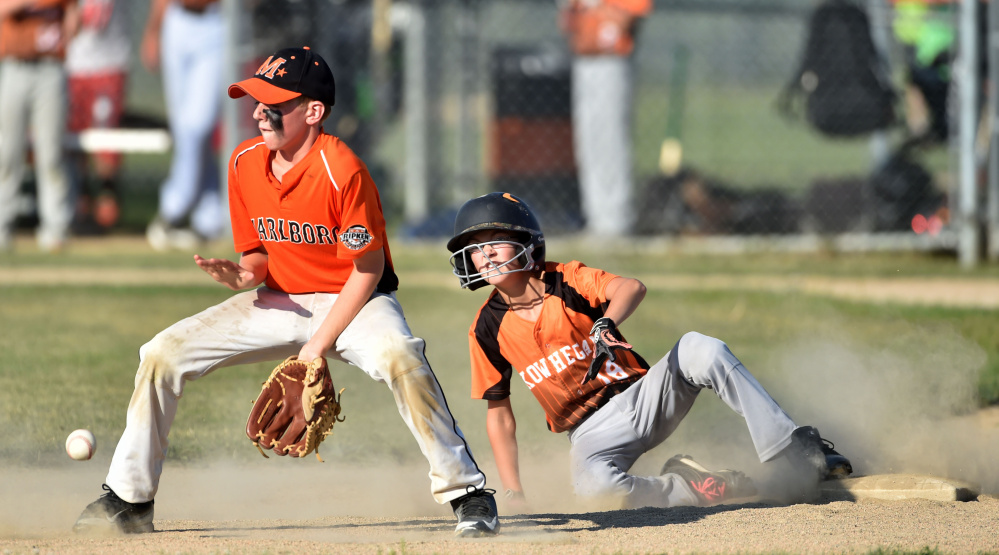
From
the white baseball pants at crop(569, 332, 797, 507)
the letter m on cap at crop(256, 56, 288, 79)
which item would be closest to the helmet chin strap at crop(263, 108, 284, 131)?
the letter m on cap at crop(256, 56, 288, 79)

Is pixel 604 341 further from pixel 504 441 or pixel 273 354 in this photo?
pixel 273 354

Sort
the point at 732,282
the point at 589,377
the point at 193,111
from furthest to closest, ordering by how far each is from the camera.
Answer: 1. the point at 193,111
2. the point at 732,282
3. the point at 589,377

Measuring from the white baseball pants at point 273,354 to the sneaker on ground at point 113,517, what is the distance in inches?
1.5

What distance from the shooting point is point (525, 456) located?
16.8ft

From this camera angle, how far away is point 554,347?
4.09 meters

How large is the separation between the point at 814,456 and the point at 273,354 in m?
1.90

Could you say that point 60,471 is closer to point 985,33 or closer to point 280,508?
point 280,508

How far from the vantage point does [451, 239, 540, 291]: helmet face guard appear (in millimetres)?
3979

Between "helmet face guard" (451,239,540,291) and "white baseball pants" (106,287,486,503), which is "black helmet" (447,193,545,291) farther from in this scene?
"white baseball pants" (106,287,486,503)

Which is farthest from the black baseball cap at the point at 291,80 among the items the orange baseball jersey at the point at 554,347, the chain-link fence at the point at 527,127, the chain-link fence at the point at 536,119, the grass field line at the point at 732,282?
the chain-link fence at the point at 527,127

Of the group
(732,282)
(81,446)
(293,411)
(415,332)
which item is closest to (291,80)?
(293,411)

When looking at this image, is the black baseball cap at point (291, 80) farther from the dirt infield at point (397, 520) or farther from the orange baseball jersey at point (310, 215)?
the dirt infield at point (397, 520)

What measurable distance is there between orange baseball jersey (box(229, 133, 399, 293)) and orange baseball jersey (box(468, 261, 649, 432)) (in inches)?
18.7

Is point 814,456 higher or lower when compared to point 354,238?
lower
